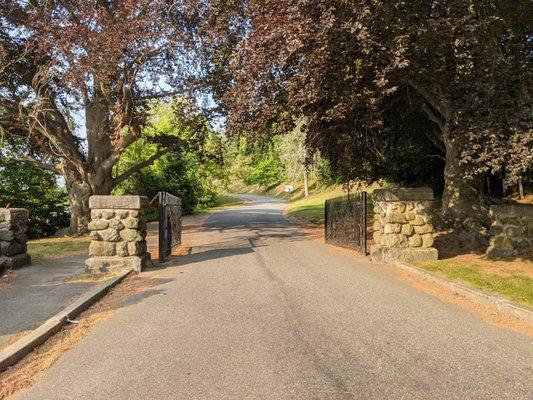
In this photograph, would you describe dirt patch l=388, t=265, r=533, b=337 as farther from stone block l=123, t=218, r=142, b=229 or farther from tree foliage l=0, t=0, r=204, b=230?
tree foliage l=0, t=0, r=204, b=230

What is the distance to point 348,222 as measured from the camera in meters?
14.0

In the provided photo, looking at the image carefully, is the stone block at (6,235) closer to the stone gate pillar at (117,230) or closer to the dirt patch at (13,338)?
the stone gate pillar at (117,230)

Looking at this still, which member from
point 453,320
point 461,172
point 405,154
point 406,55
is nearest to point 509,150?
point 406,55

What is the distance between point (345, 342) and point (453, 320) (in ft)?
6.31

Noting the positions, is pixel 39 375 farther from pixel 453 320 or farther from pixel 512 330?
pixel 512 330

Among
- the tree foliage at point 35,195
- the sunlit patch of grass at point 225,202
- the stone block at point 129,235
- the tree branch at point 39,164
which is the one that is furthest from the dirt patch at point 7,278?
the sunlit patch of grass at point 225,202

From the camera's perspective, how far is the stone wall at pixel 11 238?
10.6m

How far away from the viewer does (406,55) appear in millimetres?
9711

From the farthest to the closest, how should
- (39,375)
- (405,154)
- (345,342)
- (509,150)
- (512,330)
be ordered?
(405,154), (509,150), (512,330), (345,342), (39,375)

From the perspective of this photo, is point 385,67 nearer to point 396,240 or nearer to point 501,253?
point 396,240

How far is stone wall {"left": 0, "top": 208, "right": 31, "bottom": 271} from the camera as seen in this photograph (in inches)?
416

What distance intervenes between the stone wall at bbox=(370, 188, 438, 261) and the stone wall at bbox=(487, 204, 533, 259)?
57.1 inches

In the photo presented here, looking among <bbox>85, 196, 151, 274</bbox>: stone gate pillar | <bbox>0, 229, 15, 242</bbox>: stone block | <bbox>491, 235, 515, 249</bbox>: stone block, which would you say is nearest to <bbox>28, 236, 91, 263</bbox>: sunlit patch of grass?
<bbox>0, 229, 15, 242</bbox>: stone block

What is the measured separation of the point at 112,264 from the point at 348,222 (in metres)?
7.02
